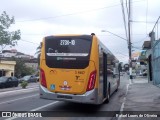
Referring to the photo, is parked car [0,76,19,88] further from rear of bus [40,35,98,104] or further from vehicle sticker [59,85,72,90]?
vehicle sticker [59,85,72,90]

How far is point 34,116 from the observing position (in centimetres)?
1212

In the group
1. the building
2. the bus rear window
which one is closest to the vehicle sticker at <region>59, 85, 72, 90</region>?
the bus rear window

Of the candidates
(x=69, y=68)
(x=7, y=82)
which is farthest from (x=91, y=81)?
(x=7, y=82)

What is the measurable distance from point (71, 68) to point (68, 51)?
28.7 inches

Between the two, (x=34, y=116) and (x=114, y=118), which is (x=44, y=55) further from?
(x=114, y=118)

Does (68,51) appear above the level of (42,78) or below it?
above

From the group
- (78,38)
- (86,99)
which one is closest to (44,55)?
(78,38)

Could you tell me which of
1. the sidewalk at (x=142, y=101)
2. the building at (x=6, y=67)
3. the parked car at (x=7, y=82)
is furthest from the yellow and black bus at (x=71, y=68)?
the building at (x=6, y=67)

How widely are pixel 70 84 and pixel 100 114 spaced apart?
1734 millimetres

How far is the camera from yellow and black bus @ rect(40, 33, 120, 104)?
12.8 metres

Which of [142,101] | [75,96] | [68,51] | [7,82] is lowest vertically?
[142,101]

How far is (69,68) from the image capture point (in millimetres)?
13211

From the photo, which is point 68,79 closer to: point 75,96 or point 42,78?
point 75,96

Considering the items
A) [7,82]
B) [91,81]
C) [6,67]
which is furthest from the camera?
[6,67]
